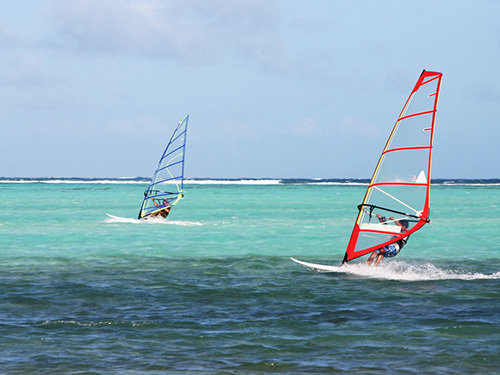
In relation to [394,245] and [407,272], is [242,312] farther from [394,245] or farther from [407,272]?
[407,272]

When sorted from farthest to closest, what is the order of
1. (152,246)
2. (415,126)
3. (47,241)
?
1. (47,241)
2. (152,246)
3. (415,126)

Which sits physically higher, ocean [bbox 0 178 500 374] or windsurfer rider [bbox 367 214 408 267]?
windsurfer rider [bbox 367 214 408 267]

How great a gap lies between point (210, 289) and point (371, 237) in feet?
13.7

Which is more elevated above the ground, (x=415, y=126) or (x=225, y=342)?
(x=415, y=126)

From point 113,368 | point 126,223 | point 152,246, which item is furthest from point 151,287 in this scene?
point 126,223

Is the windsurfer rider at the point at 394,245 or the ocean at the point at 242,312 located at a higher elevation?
the windsurfer rider at the point at 394,245

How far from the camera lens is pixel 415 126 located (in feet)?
49.6

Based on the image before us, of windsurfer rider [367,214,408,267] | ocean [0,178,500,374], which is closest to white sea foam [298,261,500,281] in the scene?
ocean [0,178,500,374]

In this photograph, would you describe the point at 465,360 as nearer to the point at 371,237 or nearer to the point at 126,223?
the point at 371,237

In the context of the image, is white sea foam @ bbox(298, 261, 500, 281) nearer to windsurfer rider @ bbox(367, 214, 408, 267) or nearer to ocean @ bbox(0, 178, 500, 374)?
ocean @ bbox(0, 178, 500, 374)

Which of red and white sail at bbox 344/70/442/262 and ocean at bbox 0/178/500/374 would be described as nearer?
ocean at bbox 0/178/500/374

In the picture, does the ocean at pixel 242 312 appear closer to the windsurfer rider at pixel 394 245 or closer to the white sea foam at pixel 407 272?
the white sea foam at pixel 407 272

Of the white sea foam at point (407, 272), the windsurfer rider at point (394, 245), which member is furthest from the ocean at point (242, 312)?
the windsurfer rider at point (394, 245)

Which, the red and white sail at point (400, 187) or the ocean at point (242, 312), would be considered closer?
the ocean at point (242, 312)
